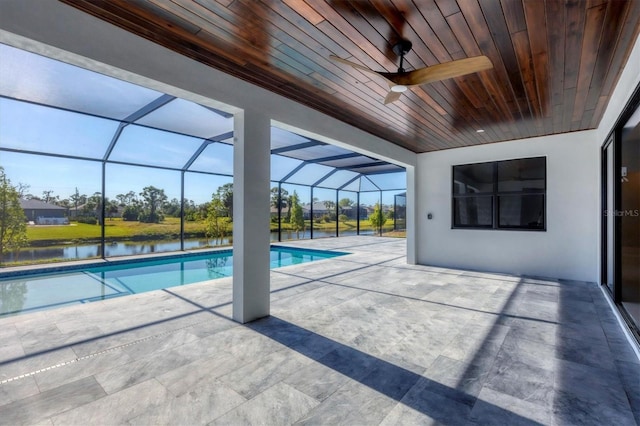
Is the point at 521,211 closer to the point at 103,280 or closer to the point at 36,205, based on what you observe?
the point at 103,280

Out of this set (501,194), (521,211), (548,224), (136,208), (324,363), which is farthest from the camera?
(136,208)

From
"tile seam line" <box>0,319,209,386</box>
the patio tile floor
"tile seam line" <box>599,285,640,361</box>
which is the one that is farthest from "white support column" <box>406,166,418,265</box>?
"tile seam line" <box>0,319,209,386</box>

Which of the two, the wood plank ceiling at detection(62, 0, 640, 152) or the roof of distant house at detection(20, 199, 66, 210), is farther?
the roof of distant house at detection(20, 199, 66, 210)

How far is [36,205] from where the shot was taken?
7.48m

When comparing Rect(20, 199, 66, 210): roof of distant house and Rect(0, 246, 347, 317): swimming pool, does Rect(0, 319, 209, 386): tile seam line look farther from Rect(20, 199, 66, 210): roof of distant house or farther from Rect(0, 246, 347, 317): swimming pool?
Rect(20, 199, 66, 210): roof of distant house

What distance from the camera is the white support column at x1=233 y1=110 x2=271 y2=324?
3.36m

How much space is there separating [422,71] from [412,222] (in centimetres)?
495

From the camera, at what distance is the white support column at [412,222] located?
23.2ft

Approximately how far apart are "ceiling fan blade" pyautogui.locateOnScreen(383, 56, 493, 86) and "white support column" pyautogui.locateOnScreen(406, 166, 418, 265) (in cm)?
467

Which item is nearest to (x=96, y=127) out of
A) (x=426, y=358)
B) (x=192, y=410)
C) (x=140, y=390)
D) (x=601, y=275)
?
(x=140, y=390)

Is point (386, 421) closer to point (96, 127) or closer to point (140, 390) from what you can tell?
point (140, 390)

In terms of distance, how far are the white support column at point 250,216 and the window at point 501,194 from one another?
4884 mm

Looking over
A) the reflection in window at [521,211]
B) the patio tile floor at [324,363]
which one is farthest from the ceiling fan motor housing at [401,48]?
the reflection in window at [521,211]

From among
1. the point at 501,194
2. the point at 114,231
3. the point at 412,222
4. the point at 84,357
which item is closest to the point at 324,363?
the point at 84,357
